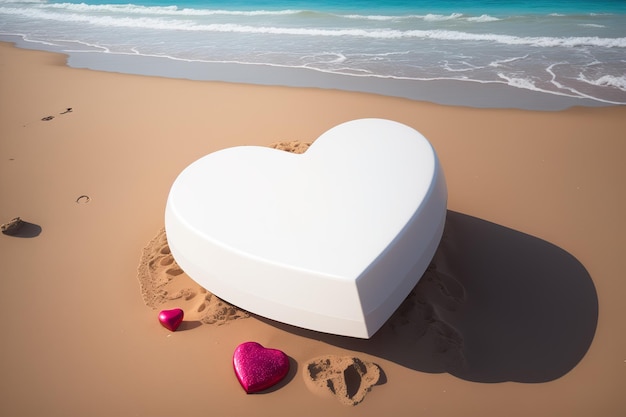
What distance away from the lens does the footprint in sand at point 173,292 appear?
119 inches

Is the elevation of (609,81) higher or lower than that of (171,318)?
higher

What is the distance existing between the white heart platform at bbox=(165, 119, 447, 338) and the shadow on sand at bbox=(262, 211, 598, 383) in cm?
46

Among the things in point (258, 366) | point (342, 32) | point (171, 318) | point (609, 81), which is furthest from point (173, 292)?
point (342, 32)

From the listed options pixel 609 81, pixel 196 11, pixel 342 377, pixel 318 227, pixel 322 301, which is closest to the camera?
pixel 322 301

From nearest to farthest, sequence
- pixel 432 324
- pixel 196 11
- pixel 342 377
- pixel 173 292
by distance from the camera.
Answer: pixel 342 377, pixel 432 324, pixel 173 292, pixel 196 11

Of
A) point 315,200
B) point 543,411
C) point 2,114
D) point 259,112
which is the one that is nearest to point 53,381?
point 315,200

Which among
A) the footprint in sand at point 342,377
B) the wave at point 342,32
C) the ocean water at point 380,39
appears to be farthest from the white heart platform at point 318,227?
the wave at point 342,32

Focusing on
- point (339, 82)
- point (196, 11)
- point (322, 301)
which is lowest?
point (322, 301)

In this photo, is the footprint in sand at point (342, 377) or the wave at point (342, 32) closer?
the footprint in sand at point (342, 377)

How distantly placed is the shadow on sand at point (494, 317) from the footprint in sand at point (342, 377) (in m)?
0.12

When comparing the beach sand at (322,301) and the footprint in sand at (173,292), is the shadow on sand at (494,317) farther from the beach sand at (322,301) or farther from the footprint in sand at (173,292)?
the footprint in sand at (173,292)

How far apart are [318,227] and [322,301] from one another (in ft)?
1.40

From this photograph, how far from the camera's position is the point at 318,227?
2494 millimetres

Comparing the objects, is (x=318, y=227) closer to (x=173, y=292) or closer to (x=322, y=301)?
(x=322, y=301)
